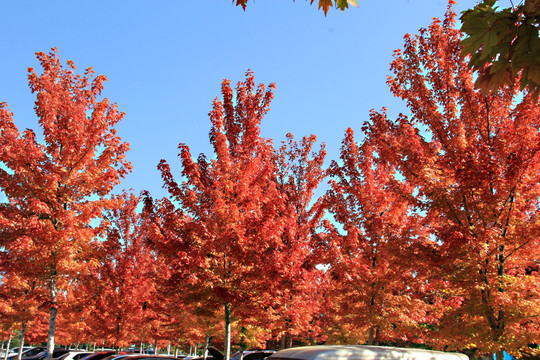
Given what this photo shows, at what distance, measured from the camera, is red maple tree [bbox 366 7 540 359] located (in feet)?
27.4

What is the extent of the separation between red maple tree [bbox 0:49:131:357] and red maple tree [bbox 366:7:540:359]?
30.6ft

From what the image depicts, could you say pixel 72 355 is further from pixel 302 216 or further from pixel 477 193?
pixel 477 193

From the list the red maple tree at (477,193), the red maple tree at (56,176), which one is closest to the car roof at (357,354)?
the red maple tree at (477,193)

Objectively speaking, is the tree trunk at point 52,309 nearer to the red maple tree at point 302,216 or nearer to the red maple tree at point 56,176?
the red maple tree at point 56,176

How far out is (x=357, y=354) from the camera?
600cm

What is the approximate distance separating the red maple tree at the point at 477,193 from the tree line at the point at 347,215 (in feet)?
0.13

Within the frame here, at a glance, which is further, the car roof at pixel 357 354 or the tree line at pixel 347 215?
the tree line at pixel 347 215

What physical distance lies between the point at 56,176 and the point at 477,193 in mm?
11880

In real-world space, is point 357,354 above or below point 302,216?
below

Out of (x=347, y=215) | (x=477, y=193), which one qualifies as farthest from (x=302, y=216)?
(x=477, y=193)

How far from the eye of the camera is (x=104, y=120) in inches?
533

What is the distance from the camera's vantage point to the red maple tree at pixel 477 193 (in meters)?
8.35

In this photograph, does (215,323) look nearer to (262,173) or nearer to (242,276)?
(242,276)

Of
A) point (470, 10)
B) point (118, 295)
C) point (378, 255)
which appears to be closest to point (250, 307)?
point (378, 255)
